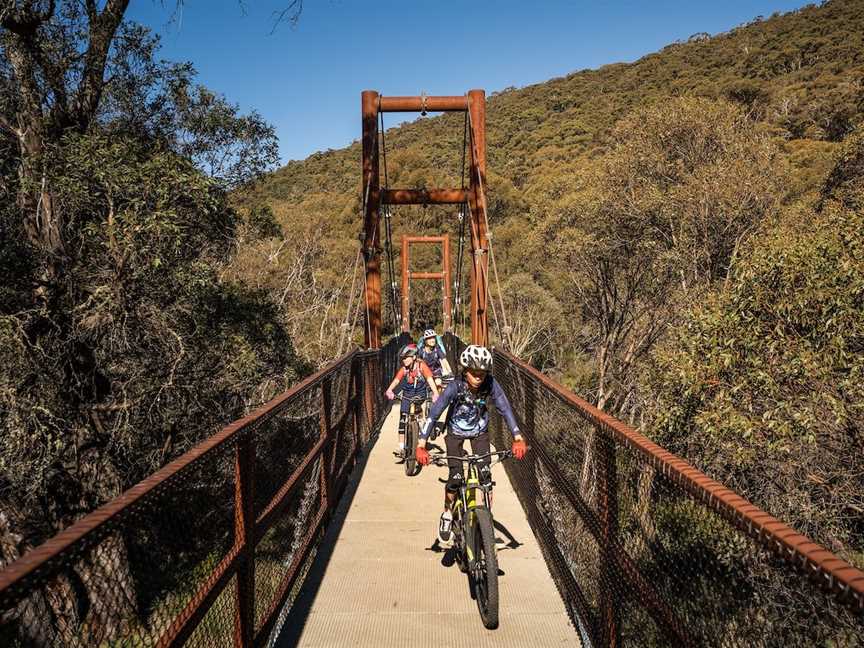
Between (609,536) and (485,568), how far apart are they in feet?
2.57

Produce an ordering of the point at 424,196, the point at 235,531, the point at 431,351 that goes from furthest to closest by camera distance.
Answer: the point at 424,196, the point at 431,351, the point at 235,531

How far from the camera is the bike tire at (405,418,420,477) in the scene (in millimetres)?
6762

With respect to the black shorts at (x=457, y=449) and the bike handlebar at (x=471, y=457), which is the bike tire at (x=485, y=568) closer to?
the bike handlebar at (x=471, y=457)

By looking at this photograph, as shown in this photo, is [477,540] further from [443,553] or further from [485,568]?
[443,553]

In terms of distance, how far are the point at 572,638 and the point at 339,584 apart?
4.89 ft

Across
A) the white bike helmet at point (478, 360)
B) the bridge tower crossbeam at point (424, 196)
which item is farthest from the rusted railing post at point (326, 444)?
the bridge tower crossbeam at point (424, 196)

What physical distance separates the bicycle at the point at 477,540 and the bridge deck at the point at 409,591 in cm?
11

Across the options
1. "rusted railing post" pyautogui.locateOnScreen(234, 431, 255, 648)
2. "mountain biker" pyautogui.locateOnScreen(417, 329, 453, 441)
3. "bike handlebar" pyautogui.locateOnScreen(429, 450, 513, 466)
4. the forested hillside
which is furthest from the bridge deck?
the forested hillside

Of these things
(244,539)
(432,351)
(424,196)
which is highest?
(424,196)

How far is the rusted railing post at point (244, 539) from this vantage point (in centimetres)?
280

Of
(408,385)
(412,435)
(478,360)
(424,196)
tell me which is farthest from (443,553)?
(424,196)

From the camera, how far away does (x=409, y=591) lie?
3.97 m

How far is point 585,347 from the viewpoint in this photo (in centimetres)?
2480

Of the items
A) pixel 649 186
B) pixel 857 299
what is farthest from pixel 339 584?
pixel 649 186
